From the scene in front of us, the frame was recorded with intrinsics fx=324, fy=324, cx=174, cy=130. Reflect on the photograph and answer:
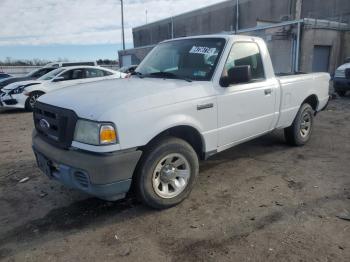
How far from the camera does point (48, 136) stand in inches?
141

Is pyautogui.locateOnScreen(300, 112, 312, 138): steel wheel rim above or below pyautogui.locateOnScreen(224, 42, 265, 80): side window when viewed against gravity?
below

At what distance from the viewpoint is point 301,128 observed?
19.6ft

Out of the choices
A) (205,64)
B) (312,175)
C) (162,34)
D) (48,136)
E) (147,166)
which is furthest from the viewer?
(162,34)

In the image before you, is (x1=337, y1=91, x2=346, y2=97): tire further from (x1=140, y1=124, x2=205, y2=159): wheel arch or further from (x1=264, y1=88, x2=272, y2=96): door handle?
(x1=140, y1=124, x2=205, y2=159): wheel arch

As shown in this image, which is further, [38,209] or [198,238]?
[38,209]

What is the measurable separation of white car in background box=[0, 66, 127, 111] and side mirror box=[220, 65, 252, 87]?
25.7ft

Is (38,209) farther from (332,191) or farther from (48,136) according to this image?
(332,191)

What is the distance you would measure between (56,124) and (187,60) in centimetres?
190

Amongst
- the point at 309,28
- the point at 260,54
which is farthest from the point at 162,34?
the point at 260,54

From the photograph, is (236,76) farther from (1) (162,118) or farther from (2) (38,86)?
(2) (38,86)

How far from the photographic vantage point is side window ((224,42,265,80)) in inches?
169

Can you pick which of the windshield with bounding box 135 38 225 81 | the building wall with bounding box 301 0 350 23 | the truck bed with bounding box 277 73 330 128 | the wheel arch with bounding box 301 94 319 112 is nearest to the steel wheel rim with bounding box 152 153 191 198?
the windshield with bounding box 135 38 225 81

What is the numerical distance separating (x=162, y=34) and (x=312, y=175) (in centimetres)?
4974

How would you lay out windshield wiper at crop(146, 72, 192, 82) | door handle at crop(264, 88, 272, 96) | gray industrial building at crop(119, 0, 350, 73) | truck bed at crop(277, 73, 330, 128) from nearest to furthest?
windshield wiper at crop(146, 72, 192, 82), door handle at crop(264, 88, 272, 96), truck bed at crop(277, 73, 330, 128), gray industrial building at crop(119, 0, 350, 73)
